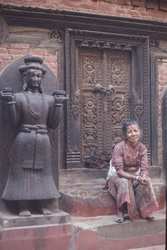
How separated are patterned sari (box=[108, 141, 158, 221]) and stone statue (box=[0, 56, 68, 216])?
0.80 m

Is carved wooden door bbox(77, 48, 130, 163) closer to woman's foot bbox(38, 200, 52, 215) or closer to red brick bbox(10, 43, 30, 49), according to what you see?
red brick bbox(10, 43, 30, 49)

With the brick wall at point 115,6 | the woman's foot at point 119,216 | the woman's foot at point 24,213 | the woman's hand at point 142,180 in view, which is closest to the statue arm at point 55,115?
the woman's foot at point 24,213

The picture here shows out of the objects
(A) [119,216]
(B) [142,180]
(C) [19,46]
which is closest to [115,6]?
(C) [19,46]

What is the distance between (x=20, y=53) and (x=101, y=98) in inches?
65.4

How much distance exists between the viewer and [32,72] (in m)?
4.44

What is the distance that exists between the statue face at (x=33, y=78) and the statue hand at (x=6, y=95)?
0.29 metres

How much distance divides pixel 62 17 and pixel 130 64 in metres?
1.59

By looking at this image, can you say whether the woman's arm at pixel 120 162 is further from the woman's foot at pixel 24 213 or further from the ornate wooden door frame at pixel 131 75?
the ornate wooden door frame at pixel 131 75

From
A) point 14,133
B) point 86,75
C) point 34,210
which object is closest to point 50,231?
point 34,210

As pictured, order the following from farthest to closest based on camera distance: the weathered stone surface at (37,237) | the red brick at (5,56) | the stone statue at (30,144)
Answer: the red brick at (5,56) → the stone statue at (30,144) → the weathered stone surface at (37,237)

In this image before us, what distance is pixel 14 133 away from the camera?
180 inches

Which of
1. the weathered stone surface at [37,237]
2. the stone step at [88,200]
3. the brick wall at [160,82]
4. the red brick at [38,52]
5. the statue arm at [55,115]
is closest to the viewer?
the weathered stone surface at [37,237]

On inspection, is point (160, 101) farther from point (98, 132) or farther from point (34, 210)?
point (34, 210)

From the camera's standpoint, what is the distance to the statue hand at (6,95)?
4.24m
